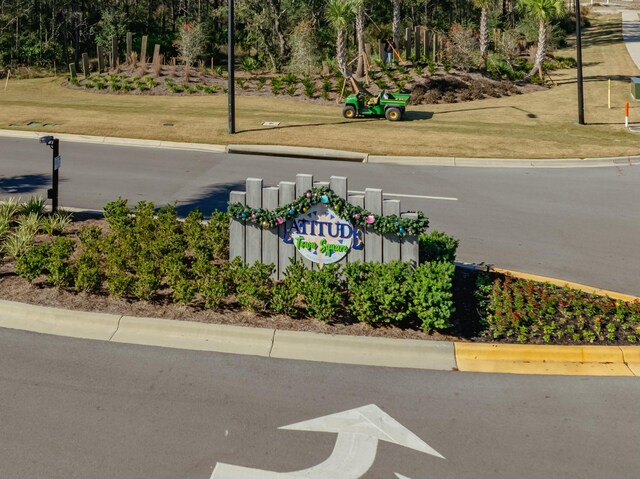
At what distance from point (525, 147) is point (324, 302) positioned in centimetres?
1517

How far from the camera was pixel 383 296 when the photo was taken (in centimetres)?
858

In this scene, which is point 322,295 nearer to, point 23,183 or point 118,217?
point 118,217

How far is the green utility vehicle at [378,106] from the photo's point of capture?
86.0 feet

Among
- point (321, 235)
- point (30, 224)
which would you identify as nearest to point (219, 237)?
point (321, 235)

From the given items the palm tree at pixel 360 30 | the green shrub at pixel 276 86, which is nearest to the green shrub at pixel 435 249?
the palm tree at pixel 360 30

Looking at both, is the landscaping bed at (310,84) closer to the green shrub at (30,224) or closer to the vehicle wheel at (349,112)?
the vehicle wheel at (349,112)

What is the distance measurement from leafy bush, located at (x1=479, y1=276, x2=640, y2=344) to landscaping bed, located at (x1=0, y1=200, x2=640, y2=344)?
16 mm

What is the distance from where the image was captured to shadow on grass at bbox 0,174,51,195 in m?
16.3

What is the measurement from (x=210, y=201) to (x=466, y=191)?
5.95 m

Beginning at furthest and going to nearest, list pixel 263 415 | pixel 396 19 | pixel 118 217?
pixel 396 19 → pixel 118 217 → pixel 263 415

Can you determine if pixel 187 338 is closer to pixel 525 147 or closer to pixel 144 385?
pixel 144 385

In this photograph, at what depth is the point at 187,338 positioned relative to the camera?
848 cm

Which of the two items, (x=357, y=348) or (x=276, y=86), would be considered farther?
(x=276, y=86)

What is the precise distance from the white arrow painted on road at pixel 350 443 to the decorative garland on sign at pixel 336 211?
2866 mm
